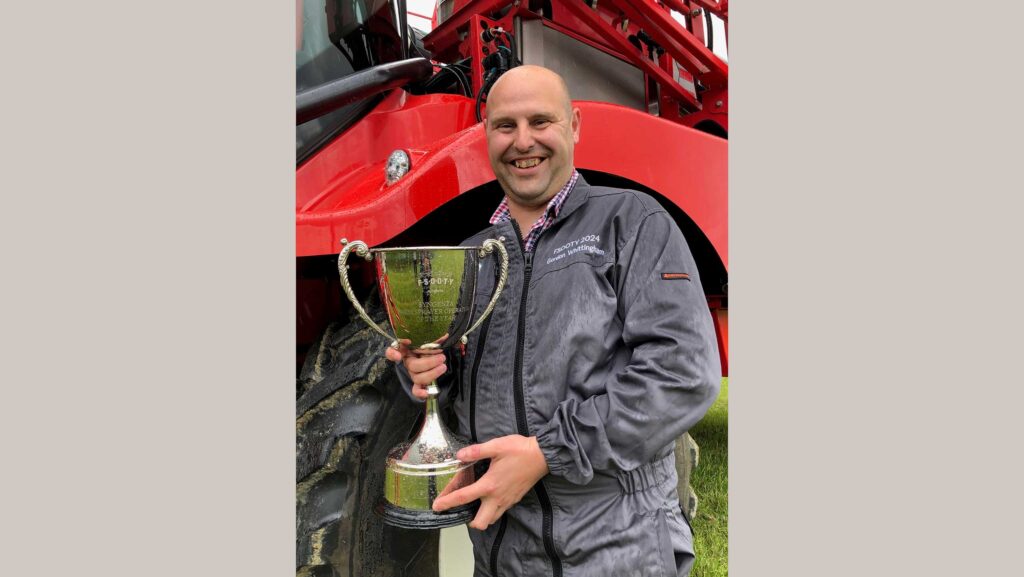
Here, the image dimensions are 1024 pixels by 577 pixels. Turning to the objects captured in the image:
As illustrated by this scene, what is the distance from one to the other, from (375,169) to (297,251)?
1.62 ft

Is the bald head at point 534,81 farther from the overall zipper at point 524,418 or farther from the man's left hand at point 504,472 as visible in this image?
the man's left hand at point 504,472

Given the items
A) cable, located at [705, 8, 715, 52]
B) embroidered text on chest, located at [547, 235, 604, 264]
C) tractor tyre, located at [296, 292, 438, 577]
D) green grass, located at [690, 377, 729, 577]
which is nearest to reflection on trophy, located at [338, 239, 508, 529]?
embroidered text on chest, located at [547, 235, 604, 264]

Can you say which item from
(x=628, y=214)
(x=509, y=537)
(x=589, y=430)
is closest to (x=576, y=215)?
(x=628, y=214)

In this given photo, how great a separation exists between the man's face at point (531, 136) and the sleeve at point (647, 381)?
0.23 metres

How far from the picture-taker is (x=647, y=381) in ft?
3.41

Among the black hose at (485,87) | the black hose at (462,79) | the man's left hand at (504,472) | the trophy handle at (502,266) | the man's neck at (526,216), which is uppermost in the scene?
the black hose at (462,79)

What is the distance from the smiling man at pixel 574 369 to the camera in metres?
1.05

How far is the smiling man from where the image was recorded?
105cm

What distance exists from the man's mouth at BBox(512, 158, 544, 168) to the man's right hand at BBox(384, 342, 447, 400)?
16.5 inches

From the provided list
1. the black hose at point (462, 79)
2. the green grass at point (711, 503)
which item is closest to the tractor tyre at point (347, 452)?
the black hose at point (462, 79)

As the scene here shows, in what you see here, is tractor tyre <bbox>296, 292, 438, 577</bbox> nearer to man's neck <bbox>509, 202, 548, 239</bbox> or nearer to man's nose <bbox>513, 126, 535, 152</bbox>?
man's neck <bbox>509, 202, 548, 239</bbox>

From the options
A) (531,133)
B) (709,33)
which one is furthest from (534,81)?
(709,33)

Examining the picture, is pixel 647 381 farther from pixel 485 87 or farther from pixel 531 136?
pixel 485 87
